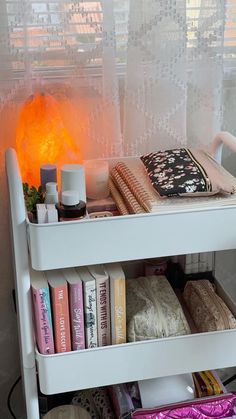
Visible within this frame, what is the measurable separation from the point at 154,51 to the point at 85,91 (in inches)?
6.8

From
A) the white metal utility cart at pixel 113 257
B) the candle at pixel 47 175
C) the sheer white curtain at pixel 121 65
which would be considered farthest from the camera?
the sheer white curtain at pixel 121 65

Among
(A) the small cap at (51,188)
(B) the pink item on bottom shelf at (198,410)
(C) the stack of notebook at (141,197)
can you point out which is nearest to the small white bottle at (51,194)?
(A) the small cap at (51,188)

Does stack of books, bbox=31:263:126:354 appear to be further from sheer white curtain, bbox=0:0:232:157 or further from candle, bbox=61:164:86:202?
sheer white curtain, bbox=0:0:232:157

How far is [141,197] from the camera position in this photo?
112 centimetres

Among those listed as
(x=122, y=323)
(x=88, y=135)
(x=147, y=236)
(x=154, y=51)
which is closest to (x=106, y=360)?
(x=122, y=323)

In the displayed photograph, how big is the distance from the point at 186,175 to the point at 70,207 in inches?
9.1

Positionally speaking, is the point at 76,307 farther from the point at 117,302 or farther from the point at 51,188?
the point at 51,188

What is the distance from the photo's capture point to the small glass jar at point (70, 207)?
3.39 ft

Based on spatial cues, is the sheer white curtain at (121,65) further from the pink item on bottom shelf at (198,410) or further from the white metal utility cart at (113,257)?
the pink item on bottom shelf at (198,410)

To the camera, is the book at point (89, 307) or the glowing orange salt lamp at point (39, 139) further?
the glowing orange salt lamp at point (39, 139)

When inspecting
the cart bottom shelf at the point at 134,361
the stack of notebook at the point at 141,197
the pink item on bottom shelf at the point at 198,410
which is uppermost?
the stack of notebook at the point at 141,197

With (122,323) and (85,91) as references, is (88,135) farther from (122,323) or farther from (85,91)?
(122,323)

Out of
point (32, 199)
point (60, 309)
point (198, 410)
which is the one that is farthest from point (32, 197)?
point (198, 410)

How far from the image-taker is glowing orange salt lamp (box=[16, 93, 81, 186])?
123cm
